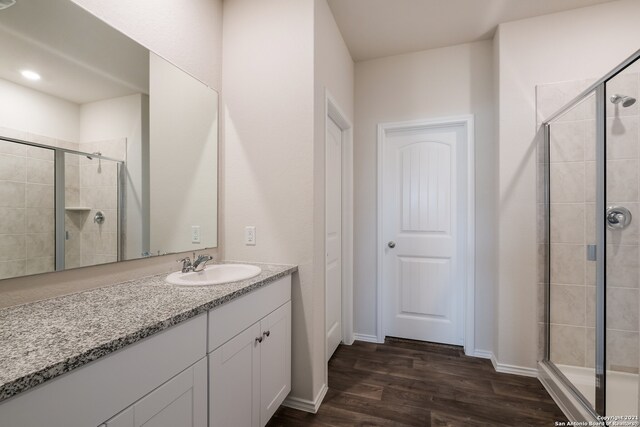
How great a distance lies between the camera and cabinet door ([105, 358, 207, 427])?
0.81 m

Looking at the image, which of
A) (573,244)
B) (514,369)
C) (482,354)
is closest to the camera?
(573,244)

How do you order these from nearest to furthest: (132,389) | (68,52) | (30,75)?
(132,389) < (30,75) < (68,52)

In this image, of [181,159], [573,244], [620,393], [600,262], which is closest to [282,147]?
[181,159]

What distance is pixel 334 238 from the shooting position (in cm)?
252

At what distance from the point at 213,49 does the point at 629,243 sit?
278cm

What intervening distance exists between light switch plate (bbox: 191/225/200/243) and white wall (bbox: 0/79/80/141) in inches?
29.3

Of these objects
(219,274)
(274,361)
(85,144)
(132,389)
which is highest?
(85,144)

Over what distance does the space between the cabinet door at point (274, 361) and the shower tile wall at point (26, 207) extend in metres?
0.93

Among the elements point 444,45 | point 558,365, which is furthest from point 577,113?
point 558,365

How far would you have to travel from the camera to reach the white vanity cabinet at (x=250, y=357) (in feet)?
3.76

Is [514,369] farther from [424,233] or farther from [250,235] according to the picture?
[250,235]

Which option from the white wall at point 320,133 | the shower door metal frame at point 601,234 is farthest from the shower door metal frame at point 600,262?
the white wall at point 320,133

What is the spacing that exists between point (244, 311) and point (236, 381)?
0.96 feet

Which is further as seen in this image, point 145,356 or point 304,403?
point 304,403
